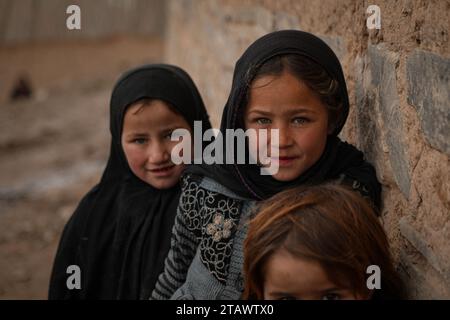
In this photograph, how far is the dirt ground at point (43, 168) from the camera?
505 centimetres

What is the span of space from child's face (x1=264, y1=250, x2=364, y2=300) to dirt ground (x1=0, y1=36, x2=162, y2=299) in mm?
3131

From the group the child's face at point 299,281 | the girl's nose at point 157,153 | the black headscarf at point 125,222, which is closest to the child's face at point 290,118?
the child's face at point 299,281

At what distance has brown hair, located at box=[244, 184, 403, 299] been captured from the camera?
5.20ft

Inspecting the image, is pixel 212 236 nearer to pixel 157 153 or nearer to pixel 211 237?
pixel 211 237

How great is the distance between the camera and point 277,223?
165 cm

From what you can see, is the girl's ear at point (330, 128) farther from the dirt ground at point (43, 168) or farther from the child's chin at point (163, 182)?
the dirt ground at point (43, 168)

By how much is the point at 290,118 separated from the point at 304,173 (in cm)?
17

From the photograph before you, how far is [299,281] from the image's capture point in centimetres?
159

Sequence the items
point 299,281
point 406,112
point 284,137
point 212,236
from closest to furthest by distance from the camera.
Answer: point 299,281 < point 406,112 < point 284,137 < point 212,236

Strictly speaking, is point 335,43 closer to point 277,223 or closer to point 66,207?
point 277,223

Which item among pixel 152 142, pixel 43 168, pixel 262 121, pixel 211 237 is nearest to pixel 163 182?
pixel 152 142

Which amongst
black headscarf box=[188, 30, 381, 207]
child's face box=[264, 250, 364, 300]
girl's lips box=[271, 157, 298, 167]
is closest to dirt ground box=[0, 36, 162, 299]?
black headscarf box=[188, 30, 381, 207]

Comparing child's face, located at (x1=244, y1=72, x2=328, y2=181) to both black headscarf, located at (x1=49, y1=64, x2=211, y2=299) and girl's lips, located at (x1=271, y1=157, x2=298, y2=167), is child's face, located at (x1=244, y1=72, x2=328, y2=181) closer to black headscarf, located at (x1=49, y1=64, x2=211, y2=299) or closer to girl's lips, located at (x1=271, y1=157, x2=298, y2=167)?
girl's lips, located at (x1=271, y1=157, x2=298, y2=167)
